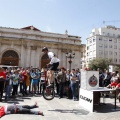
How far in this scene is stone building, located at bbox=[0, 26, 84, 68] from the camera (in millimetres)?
38469

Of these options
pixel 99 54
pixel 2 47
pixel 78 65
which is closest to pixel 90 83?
pixel 2 47

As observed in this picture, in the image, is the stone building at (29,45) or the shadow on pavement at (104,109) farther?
the stone building at (29,45)

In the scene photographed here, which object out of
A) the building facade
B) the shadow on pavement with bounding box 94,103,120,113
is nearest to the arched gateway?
the shadow on pavement with bounding box 94,103,120,113

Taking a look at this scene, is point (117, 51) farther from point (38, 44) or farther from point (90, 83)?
point (90, 83)

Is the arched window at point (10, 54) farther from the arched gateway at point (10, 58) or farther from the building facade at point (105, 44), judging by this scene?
the building facade at point (105, 44)

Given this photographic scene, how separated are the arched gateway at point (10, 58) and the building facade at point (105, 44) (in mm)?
49733

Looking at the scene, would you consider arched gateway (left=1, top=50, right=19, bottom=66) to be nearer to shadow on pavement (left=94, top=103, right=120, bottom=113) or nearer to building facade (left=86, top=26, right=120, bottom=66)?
shadow on pavement (left=94, top=103, right=120, bottom=113)

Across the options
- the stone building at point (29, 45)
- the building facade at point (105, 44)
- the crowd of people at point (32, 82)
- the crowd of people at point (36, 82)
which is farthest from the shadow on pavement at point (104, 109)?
the building facade at point (105, 44)

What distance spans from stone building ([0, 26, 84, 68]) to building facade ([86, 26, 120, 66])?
42.6 metres

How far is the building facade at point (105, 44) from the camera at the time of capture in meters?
83.8

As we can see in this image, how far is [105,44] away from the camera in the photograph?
85438mm

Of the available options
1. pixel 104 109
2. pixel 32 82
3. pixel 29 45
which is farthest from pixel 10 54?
pixel 104 109

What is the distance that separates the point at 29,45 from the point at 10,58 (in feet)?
14.9

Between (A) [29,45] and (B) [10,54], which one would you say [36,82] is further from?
(B) [10,54]
